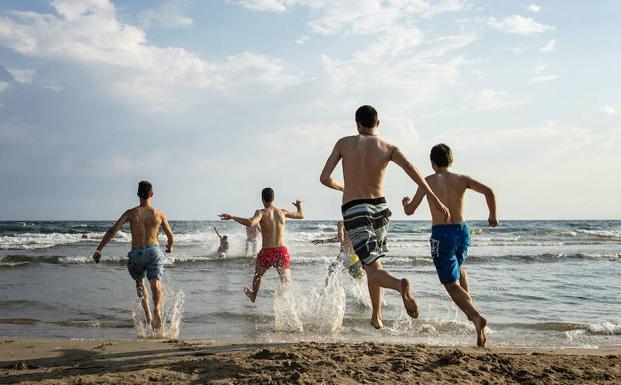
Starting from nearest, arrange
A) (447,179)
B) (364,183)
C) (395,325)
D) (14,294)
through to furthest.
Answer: (364,183) → (447,179) → (395,325) → (14,294)

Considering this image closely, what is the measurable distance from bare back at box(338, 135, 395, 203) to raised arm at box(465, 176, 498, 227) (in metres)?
1.21

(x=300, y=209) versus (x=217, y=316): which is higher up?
(x=300, y=209)

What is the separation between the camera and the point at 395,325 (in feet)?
24.8

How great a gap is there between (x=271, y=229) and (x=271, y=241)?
18 cm

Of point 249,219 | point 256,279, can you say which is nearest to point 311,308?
point 256,279

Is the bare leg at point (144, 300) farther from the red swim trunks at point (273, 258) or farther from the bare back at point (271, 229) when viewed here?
the bare back at point (271, 229)

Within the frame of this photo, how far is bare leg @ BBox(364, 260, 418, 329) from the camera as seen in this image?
437 cm

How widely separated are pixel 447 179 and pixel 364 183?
1.24 meters

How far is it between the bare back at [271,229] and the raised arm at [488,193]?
127 inches

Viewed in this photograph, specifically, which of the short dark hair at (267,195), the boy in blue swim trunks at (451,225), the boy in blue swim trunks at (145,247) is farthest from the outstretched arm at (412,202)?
the boy in blue swim trunks at (145,247)

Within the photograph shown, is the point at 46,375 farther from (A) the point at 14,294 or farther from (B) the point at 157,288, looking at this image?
(A) the point at 14,294

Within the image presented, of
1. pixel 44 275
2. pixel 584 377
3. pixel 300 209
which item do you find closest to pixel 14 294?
pixel 44 275

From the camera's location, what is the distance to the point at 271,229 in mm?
7887

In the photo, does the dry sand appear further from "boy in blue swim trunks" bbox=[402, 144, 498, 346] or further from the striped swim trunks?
the striped swim trunks
